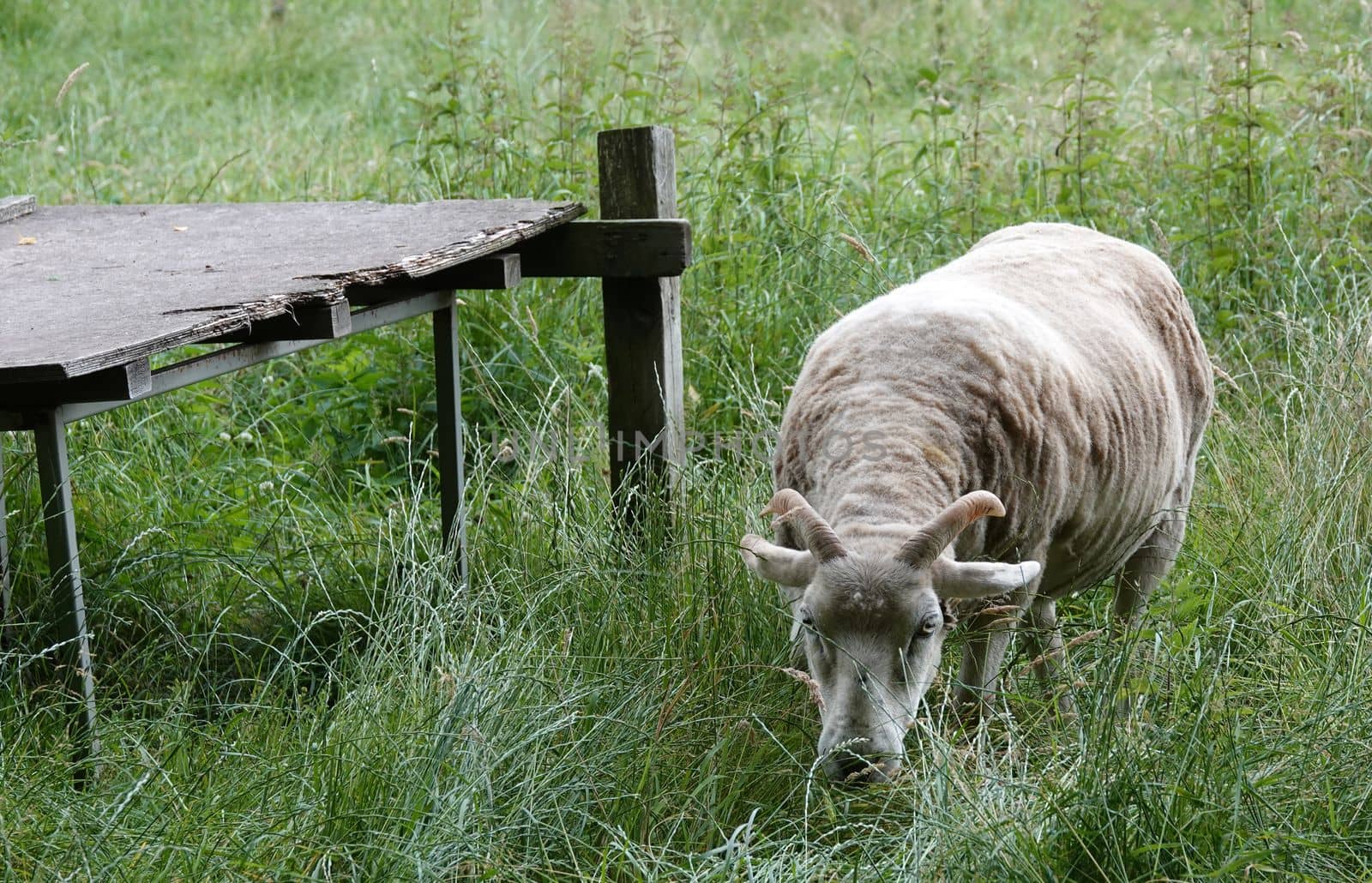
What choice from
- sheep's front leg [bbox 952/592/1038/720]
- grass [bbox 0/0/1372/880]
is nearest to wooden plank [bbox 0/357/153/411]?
grass [bbox 0/0/1372/880]

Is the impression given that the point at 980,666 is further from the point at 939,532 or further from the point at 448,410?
the point at 448,410

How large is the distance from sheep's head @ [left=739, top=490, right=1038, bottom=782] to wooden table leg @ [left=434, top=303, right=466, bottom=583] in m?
1.94

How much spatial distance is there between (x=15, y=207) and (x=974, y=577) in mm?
3850

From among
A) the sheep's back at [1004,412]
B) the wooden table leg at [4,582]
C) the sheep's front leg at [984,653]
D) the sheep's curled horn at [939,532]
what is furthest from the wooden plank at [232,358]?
the sheep's front leg at [984,653]

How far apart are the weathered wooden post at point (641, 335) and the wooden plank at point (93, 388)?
1.92 metres

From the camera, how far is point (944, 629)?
3.41 m

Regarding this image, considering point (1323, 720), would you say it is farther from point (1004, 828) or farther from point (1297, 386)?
point (1297, 386)

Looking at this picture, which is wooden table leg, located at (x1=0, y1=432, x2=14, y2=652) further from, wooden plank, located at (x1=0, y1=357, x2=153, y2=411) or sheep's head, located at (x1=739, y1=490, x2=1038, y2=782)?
sheep's head, located at (x1=739, y1=490, x2=1038, y2=782)

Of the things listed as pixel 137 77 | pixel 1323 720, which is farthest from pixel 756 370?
pixel 137 77

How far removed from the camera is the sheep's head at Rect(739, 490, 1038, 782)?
Answer: 10.4 feet

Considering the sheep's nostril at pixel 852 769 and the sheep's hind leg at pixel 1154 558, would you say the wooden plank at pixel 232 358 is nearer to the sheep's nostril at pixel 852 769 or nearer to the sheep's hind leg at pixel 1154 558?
the sheep's nostril at pixel 852 769

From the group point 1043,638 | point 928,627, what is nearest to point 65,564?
point 928,627

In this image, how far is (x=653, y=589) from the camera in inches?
166

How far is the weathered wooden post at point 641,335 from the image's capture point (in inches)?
188
